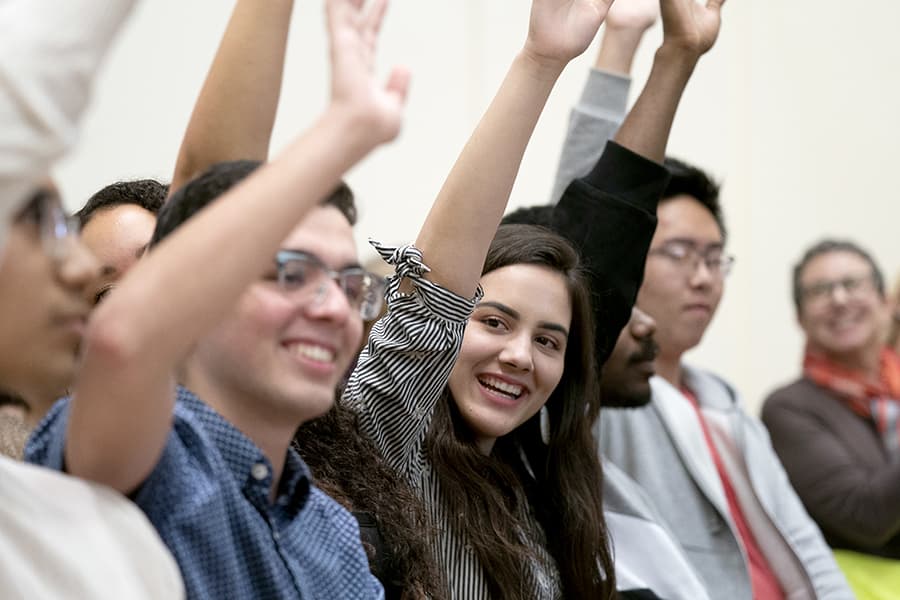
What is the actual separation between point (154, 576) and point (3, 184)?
0.26 metres

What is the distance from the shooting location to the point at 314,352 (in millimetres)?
929

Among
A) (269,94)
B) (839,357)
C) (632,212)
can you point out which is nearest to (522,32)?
(839,357)

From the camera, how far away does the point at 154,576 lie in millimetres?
796

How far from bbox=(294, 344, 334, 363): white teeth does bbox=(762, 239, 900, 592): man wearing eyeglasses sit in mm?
1770

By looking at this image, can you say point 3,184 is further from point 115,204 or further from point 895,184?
point 895,184

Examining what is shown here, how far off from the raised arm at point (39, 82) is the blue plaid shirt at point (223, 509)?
0.19m

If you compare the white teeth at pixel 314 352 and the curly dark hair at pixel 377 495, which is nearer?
the white teeth at pixel 314 352

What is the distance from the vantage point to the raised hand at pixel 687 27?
1684mm

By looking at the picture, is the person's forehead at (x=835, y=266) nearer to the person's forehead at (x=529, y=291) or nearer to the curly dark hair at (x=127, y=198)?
the person's forehead at (x=529, y=291)

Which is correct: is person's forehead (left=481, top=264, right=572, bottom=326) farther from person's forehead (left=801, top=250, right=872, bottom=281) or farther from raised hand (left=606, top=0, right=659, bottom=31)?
person's forehead (left=801, top=250, right=872, bottom=281)

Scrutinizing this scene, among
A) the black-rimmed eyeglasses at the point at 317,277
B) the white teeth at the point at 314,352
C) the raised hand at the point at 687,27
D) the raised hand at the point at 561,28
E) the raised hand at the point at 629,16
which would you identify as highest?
the raised hand at the point at 629,16

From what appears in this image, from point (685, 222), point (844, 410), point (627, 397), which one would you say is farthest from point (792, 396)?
point (627, 397)

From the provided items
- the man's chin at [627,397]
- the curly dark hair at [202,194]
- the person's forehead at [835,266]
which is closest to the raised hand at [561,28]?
Result: the curly dark hair at [202,194]

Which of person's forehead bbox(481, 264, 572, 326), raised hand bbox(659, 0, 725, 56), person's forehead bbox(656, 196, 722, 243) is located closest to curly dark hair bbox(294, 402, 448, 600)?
person's forehead bbox(481, 264, 572, 326)
